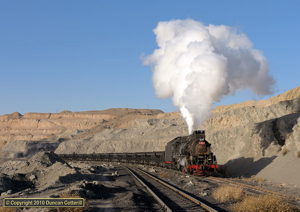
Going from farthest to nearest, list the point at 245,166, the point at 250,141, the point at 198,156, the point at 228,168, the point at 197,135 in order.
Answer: the point at 250,141 → the point at 228,168 → the point at 245,166 → the point at 197,135 → the point at 198,156

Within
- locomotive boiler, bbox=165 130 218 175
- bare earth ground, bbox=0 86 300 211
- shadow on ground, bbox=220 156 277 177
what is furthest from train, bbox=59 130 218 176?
shadow on ground, bbox=220 156 277 177

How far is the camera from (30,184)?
23.6m

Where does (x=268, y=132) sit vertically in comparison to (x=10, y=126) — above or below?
below

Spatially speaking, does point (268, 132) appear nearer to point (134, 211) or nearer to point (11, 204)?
point (134, 211)

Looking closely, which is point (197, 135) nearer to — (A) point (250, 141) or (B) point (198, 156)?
(B) point (198, 156)

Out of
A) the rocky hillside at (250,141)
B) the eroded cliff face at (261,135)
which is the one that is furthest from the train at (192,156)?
the eroded cliff face at (261,135)

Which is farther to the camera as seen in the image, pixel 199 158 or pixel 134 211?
pixel 199 158

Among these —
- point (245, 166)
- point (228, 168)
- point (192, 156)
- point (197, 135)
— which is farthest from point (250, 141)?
point (192, 156)

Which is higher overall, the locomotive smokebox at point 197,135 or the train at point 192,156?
the locomotive smokebox at point 197,135

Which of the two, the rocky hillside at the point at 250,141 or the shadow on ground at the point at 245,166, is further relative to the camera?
the shadow on ground at the point at 245,166

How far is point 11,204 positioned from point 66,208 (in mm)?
2390

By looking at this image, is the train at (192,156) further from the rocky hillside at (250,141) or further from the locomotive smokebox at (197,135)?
the rocky hillside at (250,141)

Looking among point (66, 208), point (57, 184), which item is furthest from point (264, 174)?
Answer: point (66, 208)

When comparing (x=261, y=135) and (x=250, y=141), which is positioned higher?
(x=261, y=135)
